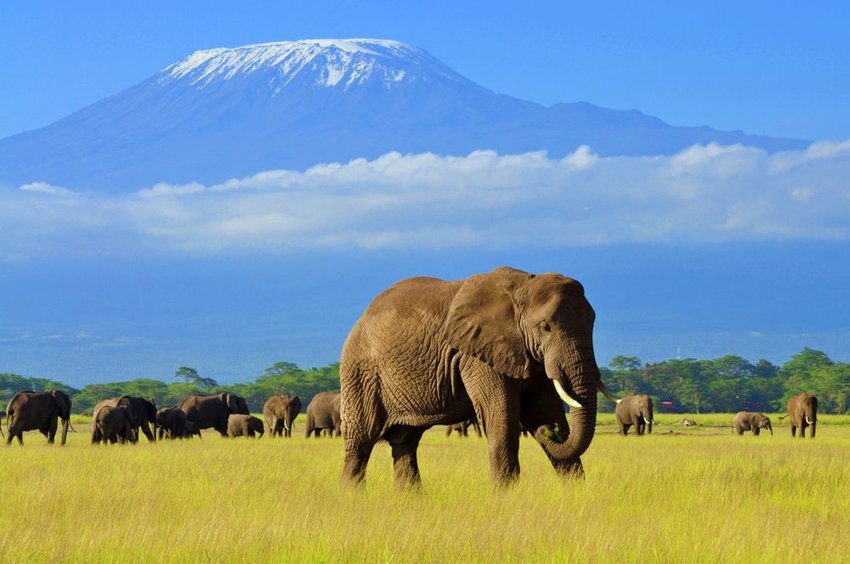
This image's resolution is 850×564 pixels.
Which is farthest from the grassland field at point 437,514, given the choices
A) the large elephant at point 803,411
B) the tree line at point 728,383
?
the tree line at point 728,383

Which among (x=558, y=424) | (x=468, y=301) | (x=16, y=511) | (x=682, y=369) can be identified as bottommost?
(x=16, y=511)

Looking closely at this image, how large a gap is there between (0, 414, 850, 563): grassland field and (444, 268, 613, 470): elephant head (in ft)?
3.24

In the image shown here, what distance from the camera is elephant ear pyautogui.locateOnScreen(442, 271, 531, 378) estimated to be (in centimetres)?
1399

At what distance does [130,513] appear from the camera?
13.3m

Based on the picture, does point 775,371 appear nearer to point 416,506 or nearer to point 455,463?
point 455,463

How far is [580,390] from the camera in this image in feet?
44.2

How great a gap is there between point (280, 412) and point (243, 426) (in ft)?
7.31

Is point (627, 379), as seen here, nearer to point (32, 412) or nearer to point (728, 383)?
point (728, 383)

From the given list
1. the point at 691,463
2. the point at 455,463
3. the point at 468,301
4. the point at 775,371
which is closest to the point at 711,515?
the point at 468,301

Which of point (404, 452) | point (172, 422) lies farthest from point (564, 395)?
point (172, 422)

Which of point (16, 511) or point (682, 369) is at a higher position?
point (682, 369)

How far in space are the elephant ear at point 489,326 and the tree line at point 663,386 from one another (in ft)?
275

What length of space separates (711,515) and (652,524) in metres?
1.02

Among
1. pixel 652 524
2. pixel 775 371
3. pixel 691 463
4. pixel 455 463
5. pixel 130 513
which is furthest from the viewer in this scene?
pixel 775 371
